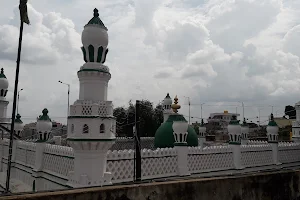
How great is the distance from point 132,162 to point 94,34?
4.30 m

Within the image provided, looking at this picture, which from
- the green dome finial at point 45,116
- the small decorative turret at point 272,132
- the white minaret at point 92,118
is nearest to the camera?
the white minaret at point 92,118

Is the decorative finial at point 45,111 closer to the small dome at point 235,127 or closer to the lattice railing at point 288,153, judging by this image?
the small dome at point 235,127

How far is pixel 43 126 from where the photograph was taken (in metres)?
12.4

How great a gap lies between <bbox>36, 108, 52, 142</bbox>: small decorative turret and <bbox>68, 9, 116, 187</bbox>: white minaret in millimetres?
4147

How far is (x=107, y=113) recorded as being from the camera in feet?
28.5

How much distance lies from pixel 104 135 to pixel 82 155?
84 cm

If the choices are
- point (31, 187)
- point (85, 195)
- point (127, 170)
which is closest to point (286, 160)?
point (127, 170)

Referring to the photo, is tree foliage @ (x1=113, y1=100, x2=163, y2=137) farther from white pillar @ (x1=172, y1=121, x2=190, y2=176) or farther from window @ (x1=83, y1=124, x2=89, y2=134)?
window @ (x1=83, y1=124, x2=89, y2=134)

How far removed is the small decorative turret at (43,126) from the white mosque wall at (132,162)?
0.51 m

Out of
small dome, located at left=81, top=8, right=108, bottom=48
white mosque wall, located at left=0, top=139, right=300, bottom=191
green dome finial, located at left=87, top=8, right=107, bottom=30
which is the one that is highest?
green dome finial, located at left=87, top=8, right=107, bottom=30

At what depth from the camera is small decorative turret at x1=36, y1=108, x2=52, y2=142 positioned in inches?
488

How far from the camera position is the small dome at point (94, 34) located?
8.82 m

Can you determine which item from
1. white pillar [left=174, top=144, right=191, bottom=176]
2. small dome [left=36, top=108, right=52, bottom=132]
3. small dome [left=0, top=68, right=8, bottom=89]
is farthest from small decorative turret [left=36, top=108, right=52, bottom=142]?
small dome [left=0, top=68, right=8, bottom=89]

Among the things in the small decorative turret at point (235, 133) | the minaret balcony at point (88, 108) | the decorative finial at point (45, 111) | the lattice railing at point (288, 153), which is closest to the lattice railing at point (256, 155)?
the small decorative turret at point (235, 133)
